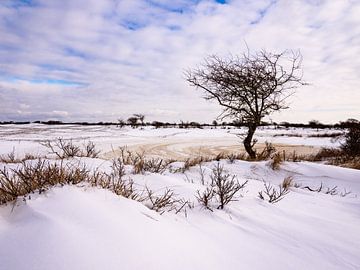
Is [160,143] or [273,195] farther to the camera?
[160,143]

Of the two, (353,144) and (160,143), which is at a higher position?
(353,144)

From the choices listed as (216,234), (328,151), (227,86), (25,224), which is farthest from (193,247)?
(328,151)

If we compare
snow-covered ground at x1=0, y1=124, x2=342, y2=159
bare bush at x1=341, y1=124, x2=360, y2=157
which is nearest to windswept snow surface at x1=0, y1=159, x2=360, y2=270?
snow-covered ground at x1=0, y1=124, x2=342, y2=159

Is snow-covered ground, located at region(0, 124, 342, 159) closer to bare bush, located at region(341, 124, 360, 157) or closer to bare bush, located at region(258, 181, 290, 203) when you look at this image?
bare bush, located at region(341, 124, 360, 157)

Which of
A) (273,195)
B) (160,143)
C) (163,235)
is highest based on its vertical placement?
(163,235)

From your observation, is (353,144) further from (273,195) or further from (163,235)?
(163,235)

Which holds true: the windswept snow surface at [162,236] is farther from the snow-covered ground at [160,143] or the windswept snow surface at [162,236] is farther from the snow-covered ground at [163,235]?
the snow-covered ground at [160,143]

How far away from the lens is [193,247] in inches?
87.4

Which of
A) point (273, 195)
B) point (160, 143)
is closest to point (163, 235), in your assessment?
point (273, 195)

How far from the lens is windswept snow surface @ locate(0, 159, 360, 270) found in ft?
5.70

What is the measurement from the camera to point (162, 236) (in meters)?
2.22

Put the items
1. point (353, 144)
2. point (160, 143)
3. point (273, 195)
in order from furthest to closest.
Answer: point (160, 143) < point (353, 144) < point (273, 195)

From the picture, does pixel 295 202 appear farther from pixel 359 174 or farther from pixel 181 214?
pixel 359 174

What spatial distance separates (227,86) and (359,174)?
5.00 metres
